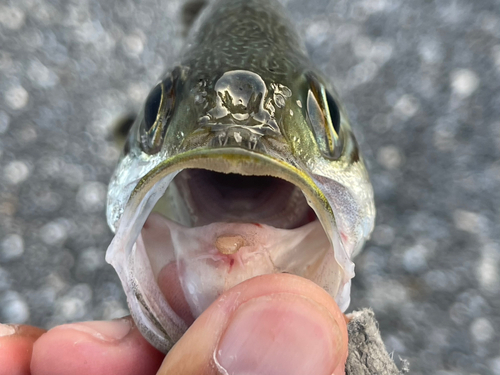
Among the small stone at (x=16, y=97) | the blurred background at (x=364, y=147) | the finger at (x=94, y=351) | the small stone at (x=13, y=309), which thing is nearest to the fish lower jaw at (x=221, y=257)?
the finger at (x=94, y=351)


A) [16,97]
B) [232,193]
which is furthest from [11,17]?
[232,193]

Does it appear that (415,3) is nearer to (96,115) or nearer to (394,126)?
(394,126)

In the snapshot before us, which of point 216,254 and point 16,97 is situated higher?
point 16,97

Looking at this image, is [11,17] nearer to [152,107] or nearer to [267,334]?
[152,107]

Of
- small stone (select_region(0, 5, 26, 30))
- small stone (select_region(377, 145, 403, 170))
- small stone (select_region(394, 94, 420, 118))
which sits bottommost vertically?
small stone (select_region(377, 145, 403, 170))

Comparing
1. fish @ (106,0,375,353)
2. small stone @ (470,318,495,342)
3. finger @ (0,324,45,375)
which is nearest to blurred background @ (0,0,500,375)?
small stone @ (470,318,495,342)

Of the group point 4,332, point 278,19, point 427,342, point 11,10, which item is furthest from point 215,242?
point 11,10

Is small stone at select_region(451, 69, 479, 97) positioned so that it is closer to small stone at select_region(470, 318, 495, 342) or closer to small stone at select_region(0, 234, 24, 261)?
small stone at select_region(470, 318, 495, 342)
